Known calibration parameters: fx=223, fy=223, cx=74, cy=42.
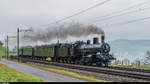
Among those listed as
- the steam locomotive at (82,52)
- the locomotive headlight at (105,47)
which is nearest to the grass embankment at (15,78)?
the steam locomotive at (82,52)

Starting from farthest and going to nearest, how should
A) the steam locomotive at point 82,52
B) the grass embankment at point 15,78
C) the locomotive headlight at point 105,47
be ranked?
1. the steam locomotive at point 82,52
2. the locomotive headlight at point 105,47
3. the grass embankment at point 15,78

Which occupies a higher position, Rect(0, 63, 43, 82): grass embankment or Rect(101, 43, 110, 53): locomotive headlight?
Rect(101, 43, 110, 53): locomotive headlight

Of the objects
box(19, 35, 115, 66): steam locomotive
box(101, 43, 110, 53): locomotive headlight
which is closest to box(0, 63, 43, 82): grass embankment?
box(19, 35, 115, 66): steam locomotive

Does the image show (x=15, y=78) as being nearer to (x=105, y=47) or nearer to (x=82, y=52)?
(x=105, y=47)

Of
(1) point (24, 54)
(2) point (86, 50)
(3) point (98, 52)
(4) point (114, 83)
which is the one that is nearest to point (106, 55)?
(3) point (98, 52)

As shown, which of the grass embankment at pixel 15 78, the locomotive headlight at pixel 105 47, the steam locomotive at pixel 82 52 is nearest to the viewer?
the grass embankment at pixel 15 78

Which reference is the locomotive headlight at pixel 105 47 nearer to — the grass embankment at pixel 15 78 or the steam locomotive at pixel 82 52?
the steam locomotive at pixel 82 52

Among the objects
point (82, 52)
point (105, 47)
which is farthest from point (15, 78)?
point (82, 52)

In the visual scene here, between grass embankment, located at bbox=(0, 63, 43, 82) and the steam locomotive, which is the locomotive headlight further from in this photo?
grass embankment, located at bbox=(0, 63, 43, 82)

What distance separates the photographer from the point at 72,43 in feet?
121

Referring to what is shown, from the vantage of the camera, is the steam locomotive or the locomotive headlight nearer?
the locomotive headlight

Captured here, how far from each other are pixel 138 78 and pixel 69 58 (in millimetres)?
20130

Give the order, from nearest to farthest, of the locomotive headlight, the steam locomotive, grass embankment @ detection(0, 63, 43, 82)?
grass embankment @ detection(0, 63, 43, 82) → the locomotive headlight → the steam locomotive

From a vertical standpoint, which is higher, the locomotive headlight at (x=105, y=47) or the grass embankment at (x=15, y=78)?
the locomotive headlight at (x=105, y=47)
